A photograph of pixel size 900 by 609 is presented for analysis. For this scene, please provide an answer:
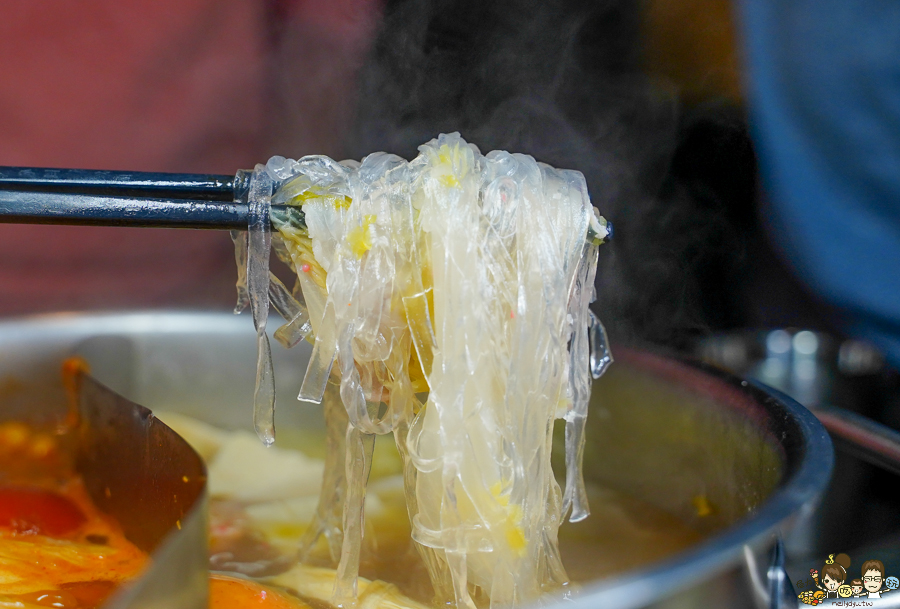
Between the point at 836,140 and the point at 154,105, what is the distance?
178 centimetres

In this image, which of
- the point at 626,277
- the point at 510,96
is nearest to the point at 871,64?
the point at 626,277

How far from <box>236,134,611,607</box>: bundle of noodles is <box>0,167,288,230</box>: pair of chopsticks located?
51mm

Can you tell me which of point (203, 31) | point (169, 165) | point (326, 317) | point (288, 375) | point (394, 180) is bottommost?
point (288, 375)

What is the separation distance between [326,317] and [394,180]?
0.64 ft

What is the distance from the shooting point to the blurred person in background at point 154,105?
164cm

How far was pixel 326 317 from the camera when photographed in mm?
829

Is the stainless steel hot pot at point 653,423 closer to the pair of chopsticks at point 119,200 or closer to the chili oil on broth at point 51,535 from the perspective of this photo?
the chili oil on broth at point 51,535

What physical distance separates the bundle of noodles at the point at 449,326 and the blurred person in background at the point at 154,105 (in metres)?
0.90

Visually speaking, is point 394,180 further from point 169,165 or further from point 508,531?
point 169,165

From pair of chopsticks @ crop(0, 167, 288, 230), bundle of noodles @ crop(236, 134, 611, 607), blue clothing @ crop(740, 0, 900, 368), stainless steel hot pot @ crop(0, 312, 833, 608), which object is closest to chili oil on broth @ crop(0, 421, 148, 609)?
stainless steel hot pot @ crop(0, 312, 833, 608)

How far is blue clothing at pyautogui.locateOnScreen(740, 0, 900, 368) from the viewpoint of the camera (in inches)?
61.0

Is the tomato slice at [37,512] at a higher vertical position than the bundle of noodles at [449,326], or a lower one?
lower

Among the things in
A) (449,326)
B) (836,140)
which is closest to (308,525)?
(449,326)

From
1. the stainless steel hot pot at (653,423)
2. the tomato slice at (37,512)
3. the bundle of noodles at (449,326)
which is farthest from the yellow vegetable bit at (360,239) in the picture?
the tomato slice at (37,512)
